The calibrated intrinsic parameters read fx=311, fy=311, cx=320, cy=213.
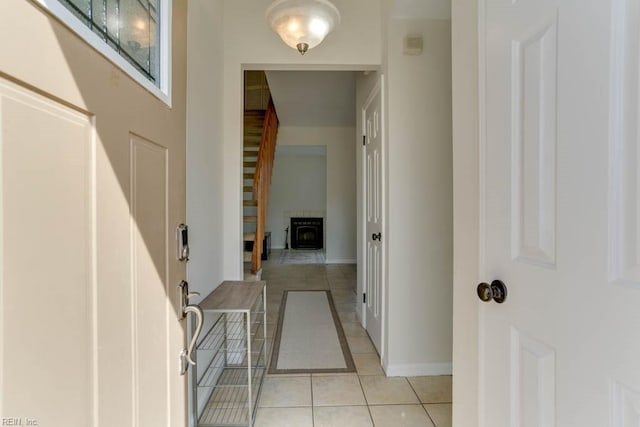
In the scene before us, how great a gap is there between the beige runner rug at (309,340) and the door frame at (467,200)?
1.36 m

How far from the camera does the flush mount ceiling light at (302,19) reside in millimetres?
1698

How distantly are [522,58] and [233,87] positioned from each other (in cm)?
205

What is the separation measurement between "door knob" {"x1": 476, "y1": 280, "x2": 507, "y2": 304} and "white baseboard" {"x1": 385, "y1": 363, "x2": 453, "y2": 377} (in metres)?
1.56

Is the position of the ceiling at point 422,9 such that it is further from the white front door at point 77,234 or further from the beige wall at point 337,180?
the beige wall at point 337,180

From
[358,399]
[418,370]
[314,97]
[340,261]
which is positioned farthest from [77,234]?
[340,261]

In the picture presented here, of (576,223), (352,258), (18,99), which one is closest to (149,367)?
(18,99)

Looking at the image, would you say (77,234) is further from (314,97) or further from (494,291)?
(314,97)

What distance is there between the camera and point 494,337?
37.0 inches

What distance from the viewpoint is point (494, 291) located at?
2.98ft

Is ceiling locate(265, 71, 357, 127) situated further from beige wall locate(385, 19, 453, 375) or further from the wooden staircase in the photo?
beige wall locate(385, 19, 453, 375)

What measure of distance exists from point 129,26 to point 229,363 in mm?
2261

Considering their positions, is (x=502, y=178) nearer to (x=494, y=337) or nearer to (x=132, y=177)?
(x=494, y=337)

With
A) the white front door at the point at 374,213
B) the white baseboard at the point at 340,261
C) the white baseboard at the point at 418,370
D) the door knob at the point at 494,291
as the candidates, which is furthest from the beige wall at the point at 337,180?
the door knob at the point at 494,291

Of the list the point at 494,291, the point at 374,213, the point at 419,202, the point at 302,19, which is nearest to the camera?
the point at 494,291
